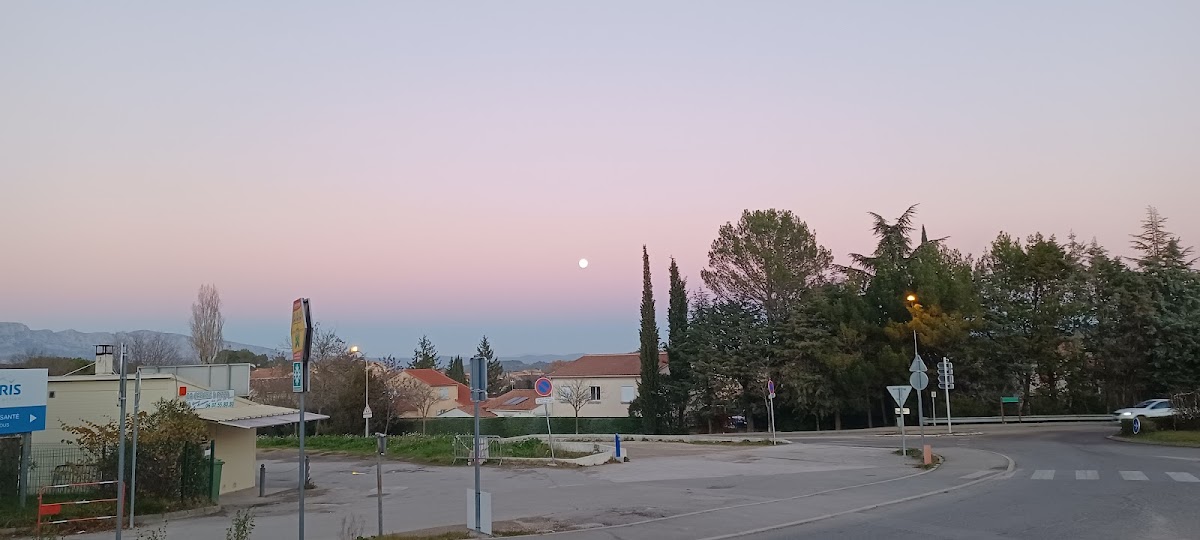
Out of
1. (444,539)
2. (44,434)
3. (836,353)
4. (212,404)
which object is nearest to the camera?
(444,539)

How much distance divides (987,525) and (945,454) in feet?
49.8

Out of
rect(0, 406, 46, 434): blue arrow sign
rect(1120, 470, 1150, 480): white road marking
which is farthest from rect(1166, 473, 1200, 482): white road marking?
rect(0, 406, 46, 434): blue arrow sign

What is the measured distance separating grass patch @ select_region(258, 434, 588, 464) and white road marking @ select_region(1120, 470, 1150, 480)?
17616 millimetres

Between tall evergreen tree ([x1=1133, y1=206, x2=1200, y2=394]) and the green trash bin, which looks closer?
the green trash bin

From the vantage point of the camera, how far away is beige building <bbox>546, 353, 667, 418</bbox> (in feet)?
213

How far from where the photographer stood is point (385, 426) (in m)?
54.4

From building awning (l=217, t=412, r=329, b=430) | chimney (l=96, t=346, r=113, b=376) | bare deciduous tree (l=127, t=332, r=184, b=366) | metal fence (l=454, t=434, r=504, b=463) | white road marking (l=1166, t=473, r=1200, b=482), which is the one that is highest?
bare deciduous tree (l=127, t=332, r=184, b=366)

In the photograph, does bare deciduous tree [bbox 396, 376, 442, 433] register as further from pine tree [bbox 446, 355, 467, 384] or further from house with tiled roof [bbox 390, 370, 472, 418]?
pine tree [bbox 446, 355, 467, 384]

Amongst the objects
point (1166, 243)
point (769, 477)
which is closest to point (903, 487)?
point (769, 477)

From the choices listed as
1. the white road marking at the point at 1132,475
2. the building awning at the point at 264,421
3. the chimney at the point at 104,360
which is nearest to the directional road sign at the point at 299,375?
the building awning at the point at 264,421

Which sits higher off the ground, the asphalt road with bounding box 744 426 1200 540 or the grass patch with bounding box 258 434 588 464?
the asphalt road with bounding box 744 426 1200 540

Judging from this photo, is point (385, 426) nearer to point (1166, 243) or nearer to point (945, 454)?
point (945, 454)

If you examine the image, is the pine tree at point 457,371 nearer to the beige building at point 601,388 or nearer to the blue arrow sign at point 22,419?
the beige building at point 601,388

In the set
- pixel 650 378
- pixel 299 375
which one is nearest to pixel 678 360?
pixel 650 378
